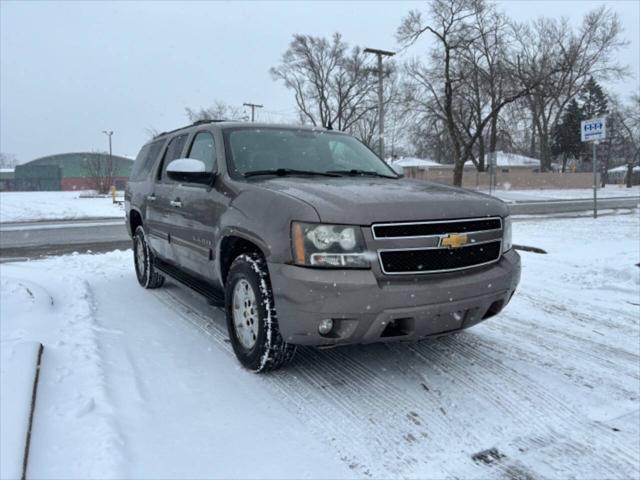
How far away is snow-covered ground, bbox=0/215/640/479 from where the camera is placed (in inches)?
101

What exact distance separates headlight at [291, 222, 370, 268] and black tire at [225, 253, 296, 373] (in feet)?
1.44

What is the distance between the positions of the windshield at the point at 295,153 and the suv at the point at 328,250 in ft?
0.05

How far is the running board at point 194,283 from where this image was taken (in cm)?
416

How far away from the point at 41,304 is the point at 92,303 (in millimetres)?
496

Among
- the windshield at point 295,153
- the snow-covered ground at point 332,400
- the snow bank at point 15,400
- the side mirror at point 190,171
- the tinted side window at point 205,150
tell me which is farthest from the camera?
the tinted side window at point 205,150

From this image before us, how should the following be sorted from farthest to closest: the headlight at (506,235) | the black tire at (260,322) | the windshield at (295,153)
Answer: the windshield at (295,153)
the headlight at (506,235)
the black tire at (260,322)

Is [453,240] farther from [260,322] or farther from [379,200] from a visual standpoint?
[260,322]

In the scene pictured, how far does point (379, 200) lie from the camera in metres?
3.14

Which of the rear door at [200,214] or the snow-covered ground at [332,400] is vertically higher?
the rear door at [200,214]

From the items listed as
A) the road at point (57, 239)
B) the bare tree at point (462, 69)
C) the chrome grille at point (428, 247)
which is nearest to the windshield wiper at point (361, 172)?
the chrome grille at point (428, 247)

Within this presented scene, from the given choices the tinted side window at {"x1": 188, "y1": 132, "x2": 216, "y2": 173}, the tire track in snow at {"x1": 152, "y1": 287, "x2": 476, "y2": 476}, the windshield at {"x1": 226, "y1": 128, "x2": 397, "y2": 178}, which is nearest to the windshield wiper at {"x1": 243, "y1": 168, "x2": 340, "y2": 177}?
the windshield at {"x1": 226, "y1": 128, "x2": 397, "y2": 178}

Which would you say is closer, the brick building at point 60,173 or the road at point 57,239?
the road at point 57,239

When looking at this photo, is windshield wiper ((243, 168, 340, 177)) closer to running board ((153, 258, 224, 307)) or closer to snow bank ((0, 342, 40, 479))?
running board ((153, 258, 224, 307))

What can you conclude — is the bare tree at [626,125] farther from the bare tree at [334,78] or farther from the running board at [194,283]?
the running board at [194,283]
